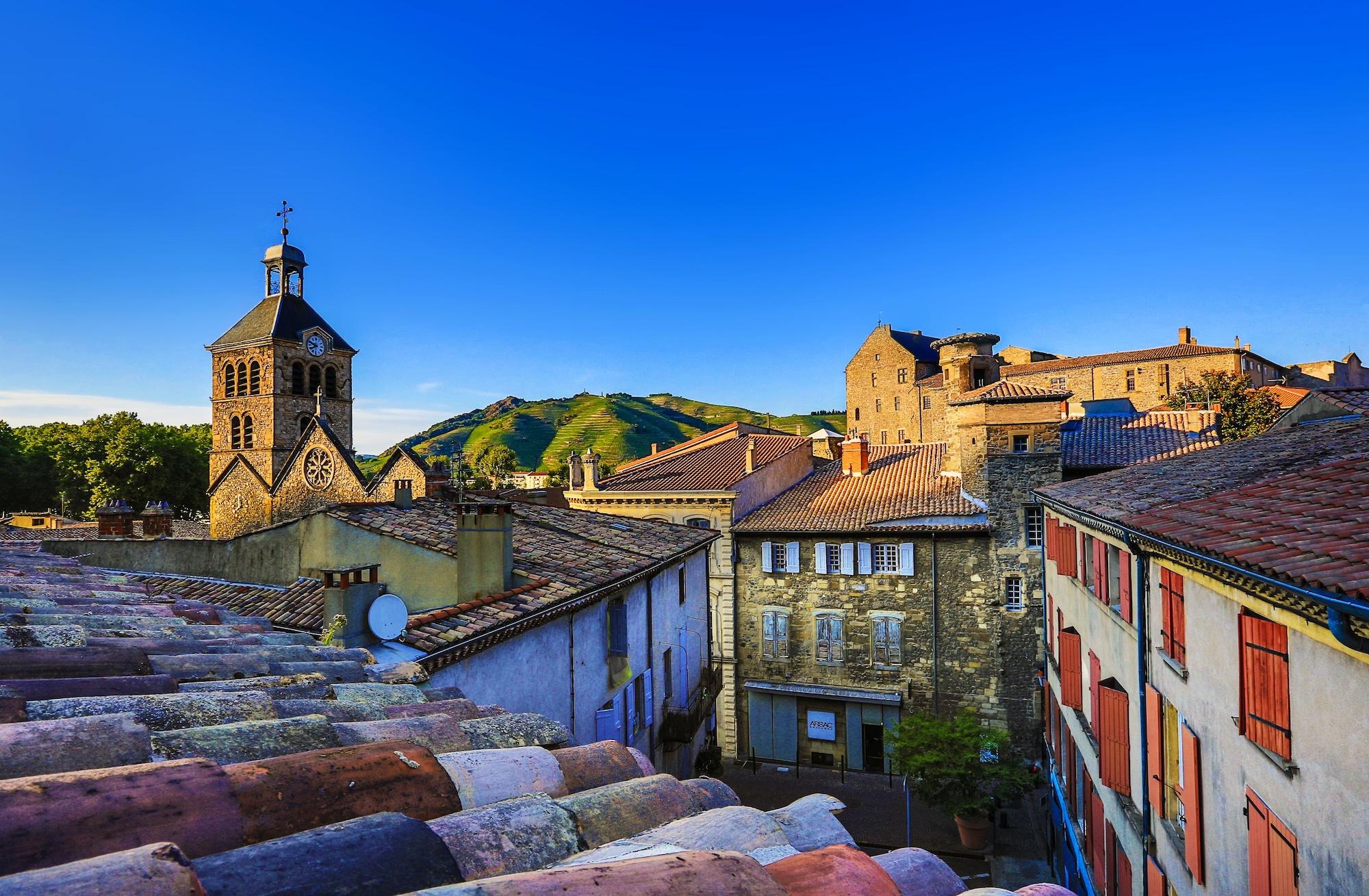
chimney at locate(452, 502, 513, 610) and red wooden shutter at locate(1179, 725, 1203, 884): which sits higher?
chimney at locate(452, 502, 513, 610)

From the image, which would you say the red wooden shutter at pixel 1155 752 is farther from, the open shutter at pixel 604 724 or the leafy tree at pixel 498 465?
the leafy tree at pixel 498 465

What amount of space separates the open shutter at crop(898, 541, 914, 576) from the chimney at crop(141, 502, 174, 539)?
23.0 metres

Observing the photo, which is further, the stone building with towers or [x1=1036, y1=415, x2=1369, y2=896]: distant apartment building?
the stone building with towers

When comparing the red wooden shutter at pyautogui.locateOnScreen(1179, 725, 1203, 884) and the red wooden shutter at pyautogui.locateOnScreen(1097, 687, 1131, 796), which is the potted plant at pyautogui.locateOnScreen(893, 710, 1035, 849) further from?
the red wooden shutter at pyautogui.locateOnScreen(1179, 725, 1203, 884)

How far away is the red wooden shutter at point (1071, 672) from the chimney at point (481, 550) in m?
11.7

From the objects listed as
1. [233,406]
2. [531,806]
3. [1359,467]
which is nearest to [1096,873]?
[1359,467]

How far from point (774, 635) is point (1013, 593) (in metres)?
9.04

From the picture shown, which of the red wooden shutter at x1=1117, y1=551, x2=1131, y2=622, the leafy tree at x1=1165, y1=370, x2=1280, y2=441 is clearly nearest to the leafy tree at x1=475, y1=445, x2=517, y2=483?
the leafy tree at x1=1165, y1=370, x2=1280, y2=441

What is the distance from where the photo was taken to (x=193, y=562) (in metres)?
13.1

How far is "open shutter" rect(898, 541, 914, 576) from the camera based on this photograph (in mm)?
27875

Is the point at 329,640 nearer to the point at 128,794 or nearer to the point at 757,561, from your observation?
the point at 128,794

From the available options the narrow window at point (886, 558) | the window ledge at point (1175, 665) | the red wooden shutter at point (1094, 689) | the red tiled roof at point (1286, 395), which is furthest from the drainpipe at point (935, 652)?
the red tiled roof at point (1286, 395)

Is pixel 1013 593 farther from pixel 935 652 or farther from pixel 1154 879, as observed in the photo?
pixel 1154 879

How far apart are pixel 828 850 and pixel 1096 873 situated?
1428cm
